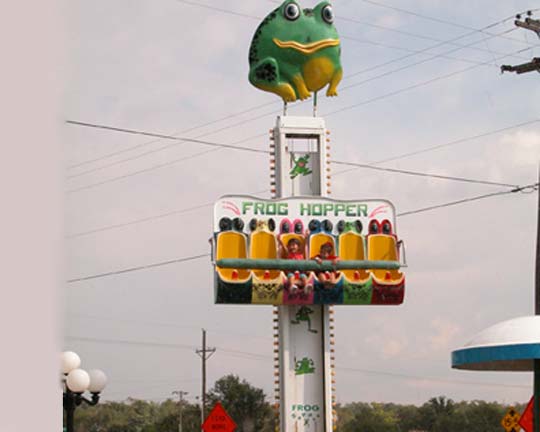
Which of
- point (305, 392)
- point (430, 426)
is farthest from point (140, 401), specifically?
point (305, 392)

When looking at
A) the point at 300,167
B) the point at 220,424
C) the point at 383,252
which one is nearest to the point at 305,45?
the point at 300,167

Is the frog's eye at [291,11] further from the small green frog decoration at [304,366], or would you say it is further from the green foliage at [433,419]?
the green foliage at [433,419]

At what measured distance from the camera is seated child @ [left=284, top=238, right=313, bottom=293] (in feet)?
65.1

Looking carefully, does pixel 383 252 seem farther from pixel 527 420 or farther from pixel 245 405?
pixel 245 405

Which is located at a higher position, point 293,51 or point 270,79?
point 293,51

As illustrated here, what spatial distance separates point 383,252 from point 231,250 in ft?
11.2

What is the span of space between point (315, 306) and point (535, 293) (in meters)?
5.18

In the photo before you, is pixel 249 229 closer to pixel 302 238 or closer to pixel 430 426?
pixel 302 238

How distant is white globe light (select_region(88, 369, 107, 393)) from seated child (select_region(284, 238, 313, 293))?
6614 mm

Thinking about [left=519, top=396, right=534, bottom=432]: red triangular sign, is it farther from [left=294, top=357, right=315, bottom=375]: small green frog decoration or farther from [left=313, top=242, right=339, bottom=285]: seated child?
[left=313, top=242, right=339, bottom=285]: seated child

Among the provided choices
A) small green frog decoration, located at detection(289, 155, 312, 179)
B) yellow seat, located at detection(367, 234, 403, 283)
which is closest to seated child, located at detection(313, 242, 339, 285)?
yellow seat, located at detection(367, 234, 403, 283)

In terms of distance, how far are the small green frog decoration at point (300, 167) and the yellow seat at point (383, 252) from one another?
2.03 metres

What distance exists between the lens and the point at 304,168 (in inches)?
830

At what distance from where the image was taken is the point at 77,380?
13.0 m
